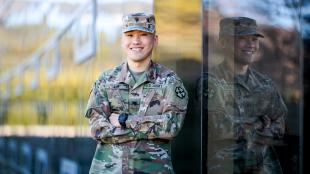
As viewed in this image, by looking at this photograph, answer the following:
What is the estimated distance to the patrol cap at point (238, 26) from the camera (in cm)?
365

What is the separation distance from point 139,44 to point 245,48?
621 mm

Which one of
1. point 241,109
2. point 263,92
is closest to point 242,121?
point 241,109

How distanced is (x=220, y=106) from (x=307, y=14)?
0.68m

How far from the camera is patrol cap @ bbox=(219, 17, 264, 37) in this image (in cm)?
365

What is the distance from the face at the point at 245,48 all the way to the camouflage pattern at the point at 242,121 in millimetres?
73

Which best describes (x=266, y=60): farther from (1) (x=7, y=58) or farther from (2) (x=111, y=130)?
(1) (x=7, y=58)

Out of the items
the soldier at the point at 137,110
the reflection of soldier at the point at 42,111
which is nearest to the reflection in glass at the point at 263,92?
the soldier at the point at 137,110

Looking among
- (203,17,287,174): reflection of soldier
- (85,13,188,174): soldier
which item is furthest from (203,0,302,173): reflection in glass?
(85,13,188,174): soldier

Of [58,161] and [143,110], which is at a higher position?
[143,110]

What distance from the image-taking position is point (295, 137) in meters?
3.51

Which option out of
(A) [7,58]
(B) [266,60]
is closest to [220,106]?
(B) [266,60]

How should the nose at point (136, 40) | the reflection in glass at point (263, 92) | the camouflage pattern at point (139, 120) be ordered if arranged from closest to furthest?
the camouflage pattern at point (139, 120) → the nose at point (136, 40) → the reflection in glass at point (263, 92)

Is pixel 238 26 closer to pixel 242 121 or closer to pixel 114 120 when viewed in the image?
pixel 242 121

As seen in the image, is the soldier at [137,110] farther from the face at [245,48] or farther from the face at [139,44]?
the face at [245,48]
